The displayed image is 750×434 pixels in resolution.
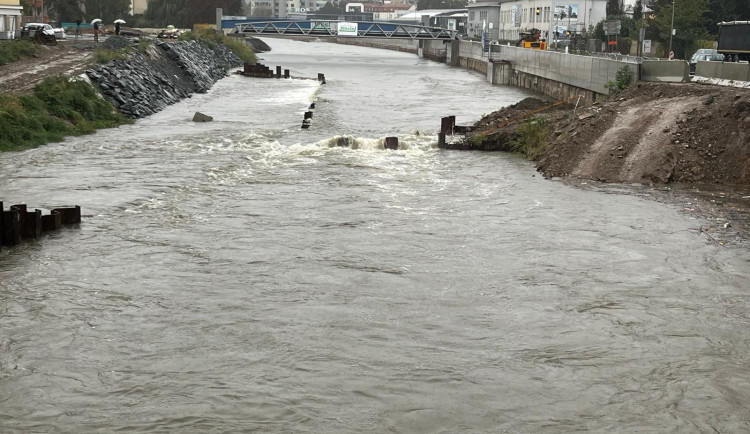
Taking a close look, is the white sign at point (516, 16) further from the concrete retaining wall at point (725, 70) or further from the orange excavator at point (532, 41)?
the concrete retaining wall at point (725, 70)

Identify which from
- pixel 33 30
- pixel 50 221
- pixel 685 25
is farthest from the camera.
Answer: pixel 685 25

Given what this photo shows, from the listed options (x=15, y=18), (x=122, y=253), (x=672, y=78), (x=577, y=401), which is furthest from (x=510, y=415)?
(x=15, y=18)

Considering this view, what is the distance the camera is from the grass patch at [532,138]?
96.0 feet

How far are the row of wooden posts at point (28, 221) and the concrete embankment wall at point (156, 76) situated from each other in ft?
68.8

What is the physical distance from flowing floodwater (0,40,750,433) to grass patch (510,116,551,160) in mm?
3211

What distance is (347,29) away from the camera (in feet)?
380

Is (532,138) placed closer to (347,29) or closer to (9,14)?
(9,14)

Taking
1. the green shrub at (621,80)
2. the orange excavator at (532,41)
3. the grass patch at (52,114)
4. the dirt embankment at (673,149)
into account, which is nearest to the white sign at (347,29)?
the orange excavator at (532,41)

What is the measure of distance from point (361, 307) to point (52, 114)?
22773mm

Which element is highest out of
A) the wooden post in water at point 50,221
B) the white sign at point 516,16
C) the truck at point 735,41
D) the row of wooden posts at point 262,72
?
the white sign at point 516,16

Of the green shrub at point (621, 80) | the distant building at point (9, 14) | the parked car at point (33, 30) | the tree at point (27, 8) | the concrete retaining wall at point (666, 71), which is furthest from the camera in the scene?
the tree at point (27, 8)

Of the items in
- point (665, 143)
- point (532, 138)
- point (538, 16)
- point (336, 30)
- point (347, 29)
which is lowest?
point (532, 138)

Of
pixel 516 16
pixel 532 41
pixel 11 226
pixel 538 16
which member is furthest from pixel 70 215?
pixel 516 16

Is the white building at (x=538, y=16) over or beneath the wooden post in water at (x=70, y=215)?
over
